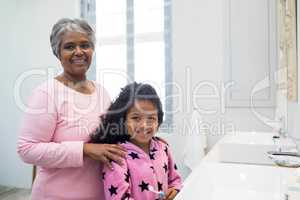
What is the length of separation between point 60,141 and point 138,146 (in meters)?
0.28

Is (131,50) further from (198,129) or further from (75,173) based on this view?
(75,173)

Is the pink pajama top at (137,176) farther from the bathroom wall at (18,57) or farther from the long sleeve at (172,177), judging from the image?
the bathroom wall at (18,57)

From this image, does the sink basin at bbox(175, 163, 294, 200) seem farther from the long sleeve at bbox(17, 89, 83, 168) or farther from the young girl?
the long sleeve at bbox(17, 89, 83, 168)

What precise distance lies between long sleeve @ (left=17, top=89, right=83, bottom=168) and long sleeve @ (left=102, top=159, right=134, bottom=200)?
114 mm

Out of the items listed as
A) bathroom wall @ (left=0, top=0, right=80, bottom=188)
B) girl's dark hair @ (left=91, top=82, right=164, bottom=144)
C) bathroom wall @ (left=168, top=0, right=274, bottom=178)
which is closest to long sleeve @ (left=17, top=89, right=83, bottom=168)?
girl's dark hair @ (left=91, top=82, right=164, bottom=144)

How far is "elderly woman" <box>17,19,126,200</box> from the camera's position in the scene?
38.8 inches

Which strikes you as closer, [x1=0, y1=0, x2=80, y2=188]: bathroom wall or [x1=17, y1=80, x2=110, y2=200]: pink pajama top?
[x1=17, y1=80, x2=110, y2=200]: pink pajama top

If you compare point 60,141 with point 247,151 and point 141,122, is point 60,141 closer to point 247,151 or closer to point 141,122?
point 141,122

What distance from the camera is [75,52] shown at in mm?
1065

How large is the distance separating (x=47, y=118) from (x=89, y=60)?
10.9 inches

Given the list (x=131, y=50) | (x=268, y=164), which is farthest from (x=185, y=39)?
(x=268, y=164)

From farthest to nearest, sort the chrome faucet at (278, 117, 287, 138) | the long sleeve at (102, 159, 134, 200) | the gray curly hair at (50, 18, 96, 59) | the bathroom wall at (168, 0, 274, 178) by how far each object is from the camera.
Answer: the bathroom wall at (168, 0, 274, 178)
the chrome faucet at (278, 117, 287, 138)
the gray curly hair at (50, 18, 96, 59)
the long sleeve at (102, 159, 134, 200)

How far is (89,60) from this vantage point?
3.68 ft

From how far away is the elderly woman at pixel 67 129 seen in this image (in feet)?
3.24
